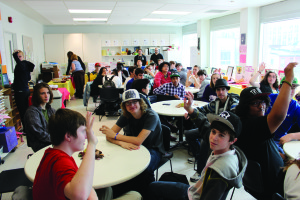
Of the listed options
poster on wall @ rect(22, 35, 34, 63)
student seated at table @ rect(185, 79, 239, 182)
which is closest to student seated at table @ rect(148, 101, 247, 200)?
student seated at table @ rect(185, 79, 239, 182)

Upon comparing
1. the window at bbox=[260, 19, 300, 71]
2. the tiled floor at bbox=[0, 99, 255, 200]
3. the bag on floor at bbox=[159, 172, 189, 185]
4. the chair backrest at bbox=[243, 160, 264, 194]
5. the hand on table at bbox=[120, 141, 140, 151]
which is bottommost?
the tiled floor at bbox=[0, 99, 255, 200]

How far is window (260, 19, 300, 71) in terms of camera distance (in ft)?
19.4

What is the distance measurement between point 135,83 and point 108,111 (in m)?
2.46

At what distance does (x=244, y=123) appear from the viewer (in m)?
1.97

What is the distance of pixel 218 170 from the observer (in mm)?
1392

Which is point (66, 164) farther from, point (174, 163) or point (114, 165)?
point (174, 163)

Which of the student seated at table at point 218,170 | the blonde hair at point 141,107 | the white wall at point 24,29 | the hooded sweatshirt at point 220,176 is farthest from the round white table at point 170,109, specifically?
the white wall at point 24,29

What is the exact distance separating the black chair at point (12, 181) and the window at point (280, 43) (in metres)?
6.10

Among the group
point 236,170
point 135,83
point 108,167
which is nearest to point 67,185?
point 108,167

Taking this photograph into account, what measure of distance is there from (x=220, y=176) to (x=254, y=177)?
0.65 meters

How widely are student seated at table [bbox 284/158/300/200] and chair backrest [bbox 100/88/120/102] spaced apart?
4.66m

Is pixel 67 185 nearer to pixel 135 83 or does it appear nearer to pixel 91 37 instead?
pixel 135 83

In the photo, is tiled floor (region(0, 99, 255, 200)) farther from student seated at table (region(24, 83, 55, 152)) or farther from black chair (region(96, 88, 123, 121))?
black chair (region(96, 88, 123, 121))

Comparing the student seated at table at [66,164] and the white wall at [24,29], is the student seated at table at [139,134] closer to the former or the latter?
the student seated at table at [66,164]
